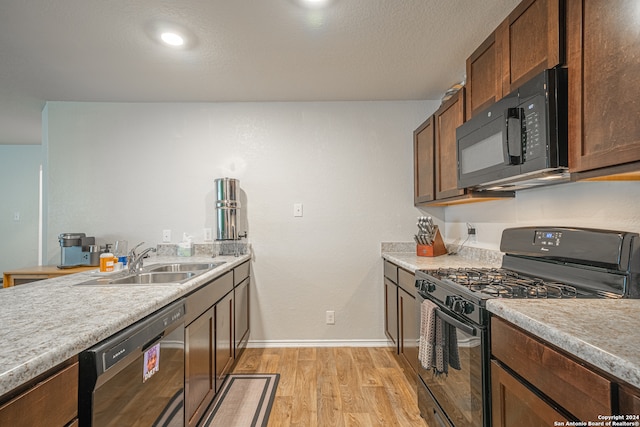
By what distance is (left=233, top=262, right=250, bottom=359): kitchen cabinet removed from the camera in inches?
92.4

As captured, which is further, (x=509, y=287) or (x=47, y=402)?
(x=509, y=287)

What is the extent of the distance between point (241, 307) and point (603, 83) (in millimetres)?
2483

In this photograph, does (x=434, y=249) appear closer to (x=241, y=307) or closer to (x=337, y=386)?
(x=337, y=386)

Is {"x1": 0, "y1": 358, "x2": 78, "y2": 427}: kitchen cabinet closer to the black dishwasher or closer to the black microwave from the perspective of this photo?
the black dishwasher

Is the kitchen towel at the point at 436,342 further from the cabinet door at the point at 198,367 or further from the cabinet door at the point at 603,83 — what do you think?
the cabinet door at the point at 198,367

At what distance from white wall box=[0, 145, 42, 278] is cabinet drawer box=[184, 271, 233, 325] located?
4.06 meters

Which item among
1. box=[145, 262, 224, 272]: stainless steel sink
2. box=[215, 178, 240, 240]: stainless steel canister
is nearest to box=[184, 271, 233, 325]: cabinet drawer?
box=[145, 262, 224, 272]: stainless steel sink

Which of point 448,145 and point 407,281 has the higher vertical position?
point 448,145

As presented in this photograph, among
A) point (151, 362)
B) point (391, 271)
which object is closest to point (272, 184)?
point (391, 271)

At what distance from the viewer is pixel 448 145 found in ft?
7.00

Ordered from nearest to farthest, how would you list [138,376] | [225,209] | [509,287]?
[138,376] < [509,287] < [225,209]

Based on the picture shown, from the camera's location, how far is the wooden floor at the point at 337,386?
5.89 feet

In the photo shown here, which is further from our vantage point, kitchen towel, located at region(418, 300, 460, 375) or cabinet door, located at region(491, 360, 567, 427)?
kitchen towel, located at region(418, 300, 460, 375)

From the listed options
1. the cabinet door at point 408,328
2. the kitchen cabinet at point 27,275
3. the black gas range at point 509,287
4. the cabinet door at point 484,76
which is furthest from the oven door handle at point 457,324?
the kitchen cabinet at point 27,275
